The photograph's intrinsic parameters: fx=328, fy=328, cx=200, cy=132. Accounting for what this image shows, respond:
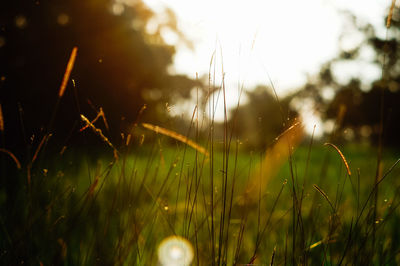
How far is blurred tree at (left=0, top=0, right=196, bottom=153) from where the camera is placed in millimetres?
4629

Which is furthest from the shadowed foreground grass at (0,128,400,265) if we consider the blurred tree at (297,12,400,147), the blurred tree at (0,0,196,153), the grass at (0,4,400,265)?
the blurred tree at (297,12,400,147)

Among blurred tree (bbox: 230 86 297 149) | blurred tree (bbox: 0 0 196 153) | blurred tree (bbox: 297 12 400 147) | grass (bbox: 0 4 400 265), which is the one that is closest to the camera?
grass (bbox: 0 4 400 265)

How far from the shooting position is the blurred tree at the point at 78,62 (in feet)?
15.2

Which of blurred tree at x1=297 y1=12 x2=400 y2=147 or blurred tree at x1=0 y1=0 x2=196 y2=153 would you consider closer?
blurred tree at x1=0 y1=0 x2=196 y2=153

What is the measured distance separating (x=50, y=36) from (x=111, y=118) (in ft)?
5.51

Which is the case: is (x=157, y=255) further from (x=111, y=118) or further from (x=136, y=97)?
(x=136, y=97)

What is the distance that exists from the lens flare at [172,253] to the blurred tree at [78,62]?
2204 mm

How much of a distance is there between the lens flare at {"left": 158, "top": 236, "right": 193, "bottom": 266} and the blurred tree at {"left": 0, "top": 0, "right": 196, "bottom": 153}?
7.23 ft

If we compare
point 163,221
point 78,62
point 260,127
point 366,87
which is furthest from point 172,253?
point 366,87

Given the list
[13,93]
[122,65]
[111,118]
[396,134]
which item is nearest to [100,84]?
[111,118]

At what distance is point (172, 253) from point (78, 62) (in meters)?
4.39

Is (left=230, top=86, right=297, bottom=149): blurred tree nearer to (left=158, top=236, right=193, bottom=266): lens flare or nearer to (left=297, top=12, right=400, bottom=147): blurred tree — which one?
(left=158, top=236, right=193, bottom=266): lens flare

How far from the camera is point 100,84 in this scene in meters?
5.71

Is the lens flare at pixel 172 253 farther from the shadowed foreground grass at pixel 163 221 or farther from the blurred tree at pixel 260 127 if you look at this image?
the blurred tree at pixel 260 127
